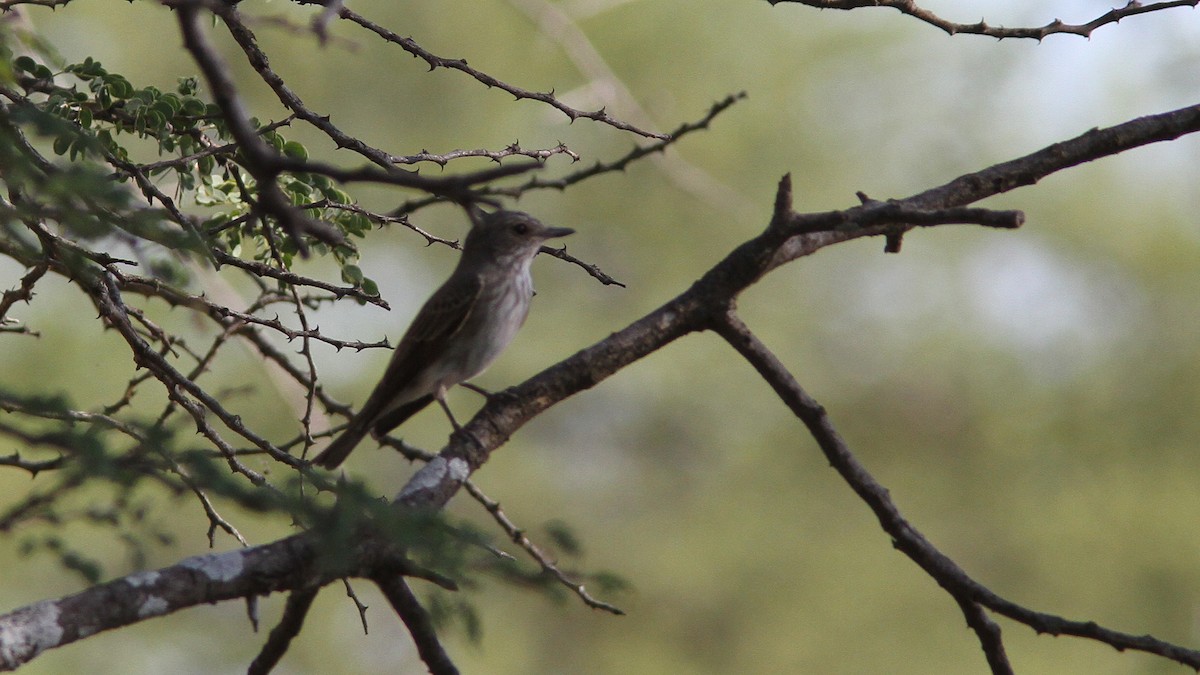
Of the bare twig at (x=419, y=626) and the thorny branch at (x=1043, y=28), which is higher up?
the thorny branch at (x=1043, y=28)

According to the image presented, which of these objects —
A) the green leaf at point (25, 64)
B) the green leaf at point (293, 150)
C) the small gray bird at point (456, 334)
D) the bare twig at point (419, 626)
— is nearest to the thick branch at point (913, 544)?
the bare twig at point (419, 626)

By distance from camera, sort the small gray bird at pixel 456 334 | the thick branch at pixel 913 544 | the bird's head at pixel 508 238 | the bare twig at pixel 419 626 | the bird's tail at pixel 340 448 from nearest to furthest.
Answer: the bare twig at pixel 419 626
the thick branch at pixel 913 544
the bird's tail at pixel 340 448
the small gray bird at pixel 456 334
the bird's head at pixel 508 238

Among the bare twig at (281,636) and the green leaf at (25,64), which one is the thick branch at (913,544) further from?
the green leaf at (25,64)

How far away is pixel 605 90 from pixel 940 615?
28.1ft

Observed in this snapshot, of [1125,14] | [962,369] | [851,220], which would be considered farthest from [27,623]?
[962,369]

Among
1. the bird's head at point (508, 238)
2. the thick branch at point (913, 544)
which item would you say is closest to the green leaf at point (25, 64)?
the bird's head at point (508, 238)

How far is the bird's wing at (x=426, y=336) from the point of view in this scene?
5.87 m

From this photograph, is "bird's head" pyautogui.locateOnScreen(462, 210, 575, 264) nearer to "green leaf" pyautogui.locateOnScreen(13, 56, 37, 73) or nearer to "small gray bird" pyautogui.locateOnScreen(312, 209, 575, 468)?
"small gray bird" pyautogui.locateOnScreen(312, 209, 575, 468)

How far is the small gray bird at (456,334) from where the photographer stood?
5.86m

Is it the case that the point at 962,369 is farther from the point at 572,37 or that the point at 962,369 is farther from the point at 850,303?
the point at 572,37

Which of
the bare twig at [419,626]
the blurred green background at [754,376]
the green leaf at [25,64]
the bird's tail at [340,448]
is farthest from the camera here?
the blurred green background at [754,376]

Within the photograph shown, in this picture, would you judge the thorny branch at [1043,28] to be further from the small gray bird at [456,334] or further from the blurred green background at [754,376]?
the blurred green background at [754,376]

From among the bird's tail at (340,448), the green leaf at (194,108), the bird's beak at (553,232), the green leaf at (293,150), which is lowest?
the bird's tail at (340,448)

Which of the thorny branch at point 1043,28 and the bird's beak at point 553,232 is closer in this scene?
the thorny branch at point 1043,28
